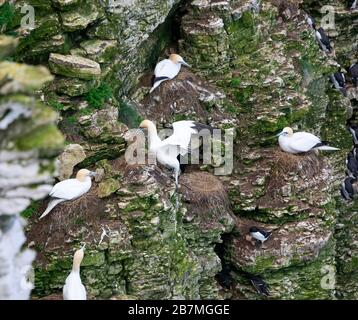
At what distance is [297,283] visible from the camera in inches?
591

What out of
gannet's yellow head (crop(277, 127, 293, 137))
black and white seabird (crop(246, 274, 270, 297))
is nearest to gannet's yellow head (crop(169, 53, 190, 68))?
gannet's yellow head (crop(277, 127, 293, 137))

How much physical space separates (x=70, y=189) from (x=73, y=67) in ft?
6.20

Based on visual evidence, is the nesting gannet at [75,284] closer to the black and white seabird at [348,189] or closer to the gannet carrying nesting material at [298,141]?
the gannet carrying nesting material at [298,141]

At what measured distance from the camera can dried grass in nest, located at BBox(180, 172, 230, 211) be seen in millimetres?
13828

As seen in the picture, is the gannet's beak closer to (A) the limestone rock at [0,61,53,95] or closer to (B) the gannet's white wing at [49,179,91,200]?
(B) the gannet's white wing at [49,179,91,200]

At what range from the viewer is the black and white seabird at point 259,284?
48.3ft

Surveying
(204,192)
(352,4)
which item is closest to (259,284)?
(204,192)

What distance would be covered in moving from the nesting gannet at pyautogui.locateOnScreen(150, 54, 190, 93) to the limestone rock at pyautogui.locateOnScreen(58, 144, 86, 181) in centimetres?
255

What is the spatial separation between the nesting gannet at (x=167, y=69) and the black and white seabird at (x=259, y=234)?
9.51 ft

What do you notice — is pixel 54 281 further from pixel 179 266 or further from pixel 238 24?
pixel 238 24

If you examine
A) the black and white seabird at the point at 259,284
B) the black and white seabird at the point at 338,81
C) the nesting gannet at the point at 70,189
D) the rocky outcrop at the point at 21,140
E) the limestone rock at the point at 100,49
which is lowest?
the black and white seabird at the point at 259,284

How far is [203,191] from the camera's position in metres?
14.1

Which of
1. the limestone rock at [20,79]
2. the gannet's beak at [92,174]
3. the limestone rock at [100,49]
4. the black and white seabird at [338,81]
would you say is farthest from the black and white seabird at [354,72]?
the limestone rock at [20,79]
